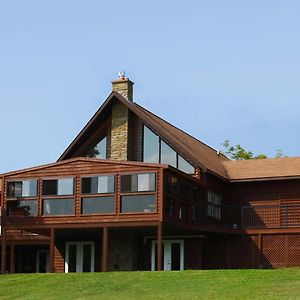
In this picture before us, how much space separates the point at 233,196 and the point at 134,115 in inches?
226

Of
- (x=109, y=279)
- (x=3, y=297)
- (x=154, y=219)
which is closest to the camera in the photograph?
(x=3, y=297)

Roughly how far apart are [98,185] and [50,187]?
2159 mm

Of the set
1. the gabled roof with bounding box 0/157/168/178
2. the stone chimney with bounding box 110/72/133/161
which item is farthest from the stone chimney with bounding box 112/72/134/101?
the gabled roof with bounding box 0/157/168/178

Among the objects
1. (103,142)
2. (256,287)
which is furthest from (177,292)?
(103,142)

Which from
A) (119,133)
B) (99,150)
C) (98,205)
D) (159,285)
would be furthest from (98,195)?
A: (159,285)

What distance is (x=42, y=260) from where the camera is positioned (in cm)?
3950

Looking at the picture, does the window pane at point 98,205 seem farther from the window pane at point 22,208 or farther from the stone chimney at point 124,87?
the stone chimney at point 124,87

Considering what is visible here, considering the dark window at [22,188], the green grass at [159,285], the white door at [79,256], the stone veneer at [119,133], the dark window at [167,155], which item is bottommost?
the green grass at [159,285]

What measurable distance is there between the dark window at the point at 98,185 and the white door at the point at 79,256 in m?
5.00

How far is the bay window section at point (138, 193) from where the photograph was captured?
29.2 meters

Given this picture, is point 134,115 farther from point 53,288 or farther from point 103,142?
point 53,288

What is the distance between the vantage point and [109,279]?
24906 millimetres

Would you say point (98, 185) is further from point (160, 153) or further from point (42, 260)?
point (42, 260)

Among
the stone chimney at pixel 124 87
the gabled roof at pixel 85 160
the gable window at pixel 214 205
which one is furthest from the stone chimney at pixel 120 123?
the gable window at pixel 214 205
